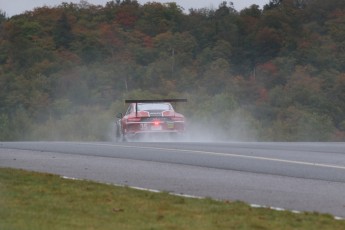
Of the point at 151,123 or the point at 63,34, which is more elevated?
the point at 63,34

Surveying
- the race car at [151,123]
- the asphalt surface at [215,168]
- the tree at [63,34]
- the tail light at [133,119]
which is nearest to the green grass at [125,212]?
the asphalt surface at [215,168]

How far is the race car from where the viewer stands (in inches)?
1345

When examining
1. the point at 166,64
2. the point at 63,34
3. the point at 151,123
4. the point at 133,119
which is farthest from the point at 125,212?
the point at 63,34

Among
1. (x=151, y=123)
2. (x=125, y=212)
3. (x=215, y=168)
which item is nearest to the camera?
(x=125, y=212)

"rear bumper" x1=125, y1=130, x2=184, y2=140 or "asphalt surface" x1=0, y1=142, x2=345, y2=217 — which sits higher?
"asphalt surface" x1=0, y1=142, x2=345, y2=217

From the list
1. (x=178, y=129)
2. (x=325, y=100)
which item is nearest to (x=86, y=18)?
(x=325, y=100)

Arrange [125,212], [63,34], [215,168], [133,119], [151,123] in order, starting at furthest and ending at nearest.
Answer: [63,34] → [133,119] → [151,123] → [215,168] → [125,212]

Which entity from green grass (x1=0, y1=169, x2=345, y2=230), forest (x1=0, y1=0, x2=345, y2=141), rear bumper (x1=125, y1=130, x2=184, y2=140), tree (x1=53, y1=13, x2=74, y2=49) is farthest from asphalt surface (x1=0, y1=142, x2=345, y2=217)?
tree (x1=53, y1=13, x2=74, y2=49)

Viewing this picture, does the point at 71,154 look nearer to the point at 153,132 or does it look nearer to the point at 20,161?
the point at 20,161

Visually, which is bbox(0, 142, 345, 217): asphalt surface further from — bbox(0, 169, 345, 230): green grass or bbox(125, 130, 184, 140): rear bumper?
bbox(125, 130, 184, 140): rear bumper

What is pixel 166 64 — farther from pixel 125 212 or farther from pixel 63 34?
pixel 125 212

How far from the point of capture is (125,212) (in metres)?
12.6

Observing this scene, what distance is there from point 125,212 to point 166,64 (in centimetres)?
7219

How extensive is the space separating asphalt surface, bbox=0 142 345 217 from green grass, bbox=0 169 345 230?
96 centimetres
